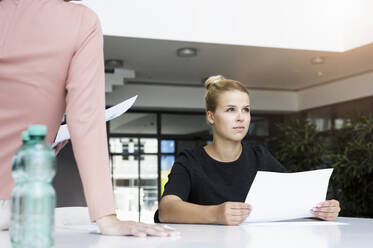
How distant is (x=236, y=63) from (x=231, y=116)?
19.2ft

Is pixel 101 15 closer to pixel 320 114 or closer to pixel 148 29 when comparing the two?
pixel 148 29

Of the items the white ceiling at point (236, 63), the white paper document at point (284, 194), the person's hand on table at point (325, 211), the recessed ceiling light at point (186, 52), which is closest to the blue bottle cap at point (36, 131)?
the white paper document at point (284, 194)

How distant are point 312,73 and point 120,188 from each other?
4241 mm

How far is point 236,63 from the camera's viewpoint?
7973 millimetres

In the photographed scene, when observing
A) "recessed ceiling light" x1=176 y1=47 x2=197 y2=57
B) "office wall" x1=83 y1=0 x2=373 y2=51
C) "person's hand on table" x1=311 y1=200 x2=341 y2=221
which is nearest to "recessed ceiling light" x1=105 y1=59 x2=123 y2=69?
"recessed ceiling light" x1=176 y1=47 x2=197 y2=57

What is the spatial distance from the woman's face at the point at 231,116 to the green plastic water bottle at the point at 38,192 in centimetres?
167

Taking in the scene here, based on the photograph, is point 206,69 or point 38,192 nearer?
point 38,192

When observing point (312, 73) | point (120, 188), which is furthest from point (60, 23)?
point (120, 188)

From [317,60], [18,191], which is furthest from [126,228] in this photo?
[317,60]

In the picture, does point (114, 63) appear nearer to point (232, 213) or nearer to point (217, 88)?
point (217, 88)

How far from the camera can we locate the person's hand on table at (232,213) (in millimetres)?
1581

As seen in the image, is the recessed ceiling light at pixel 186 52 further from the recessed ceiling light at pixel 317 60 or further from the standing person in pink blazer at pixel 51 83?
the standing person in pink blazer at pixel 51 83

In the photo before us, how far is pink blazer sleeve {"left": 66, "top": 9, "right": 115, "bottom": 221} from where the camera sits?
93 cm

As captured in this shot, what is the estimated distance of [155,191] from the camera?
391 inches
